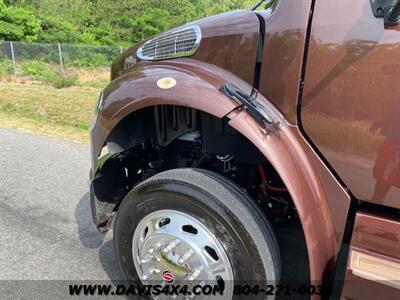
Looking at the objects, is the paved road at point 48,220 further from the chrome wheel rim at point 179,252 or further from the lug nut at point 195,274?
the lug nut at point 195,274

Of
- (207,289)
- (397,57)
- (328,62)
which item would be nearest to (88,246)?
(207,289)

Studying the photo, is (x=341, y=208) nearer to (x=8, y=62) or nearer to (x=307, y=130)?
(x=307, y=130)

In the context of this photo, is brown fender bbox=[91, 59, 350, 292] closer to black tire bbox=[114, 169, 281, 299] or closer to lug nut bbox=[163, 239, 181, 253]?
black tire bbox=[114, 169, 281, 299]

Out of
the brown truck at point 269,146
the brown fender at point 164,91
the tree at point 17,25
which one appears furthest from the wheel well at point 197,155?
the tree at point 17,25

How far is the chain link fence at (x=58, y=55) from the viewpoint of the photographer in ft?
60.4

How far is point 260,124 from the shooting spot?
6.53 feet

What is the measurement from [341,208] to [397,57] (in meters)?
0.69

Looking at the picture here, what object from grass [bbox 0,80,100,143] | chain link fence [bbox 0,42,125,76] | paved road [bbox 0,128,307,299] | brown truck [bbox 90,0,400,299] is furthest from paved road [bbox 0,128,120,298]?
chain link fence [bbox 0,42,125,76]

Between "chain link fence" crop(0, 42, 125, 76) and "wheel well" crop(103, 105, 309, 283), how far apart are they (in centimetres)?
1635

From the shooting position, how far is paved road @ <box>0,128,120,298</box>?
2996 mm

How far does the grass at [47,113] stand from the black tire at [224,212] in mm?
4167

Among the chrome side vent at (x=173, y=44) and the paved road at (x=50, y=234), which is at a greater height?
the chrome side vent at (x=173, y=44)

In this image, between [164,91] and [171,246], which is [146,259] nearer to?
[171,246]

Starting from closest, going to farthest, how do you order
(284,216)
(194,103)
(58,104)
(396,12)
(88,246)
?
(396,12) < (194,103) < (284,216) < (88,246) < (58,104)
